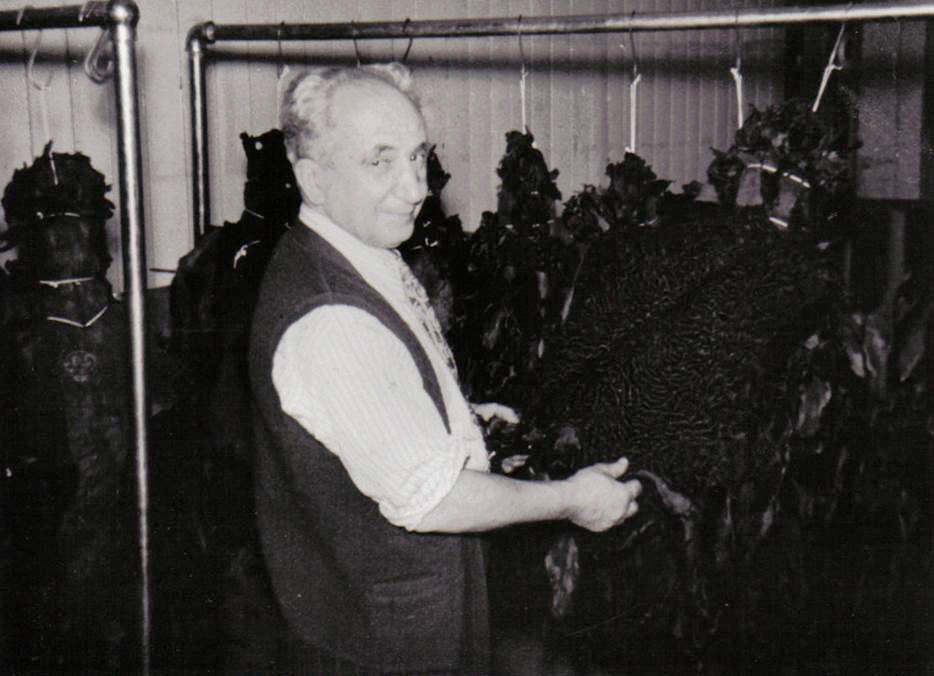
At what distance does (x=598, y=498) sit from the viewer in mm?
1564

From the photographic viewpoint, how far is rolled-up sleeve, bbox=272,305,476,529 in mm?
1368

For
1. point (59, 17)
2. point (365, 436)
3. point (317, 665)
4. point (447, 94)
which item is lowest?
point (317, 665)

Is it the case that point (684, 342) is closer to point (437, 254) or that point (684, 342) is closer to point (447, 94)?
point (437, 254)

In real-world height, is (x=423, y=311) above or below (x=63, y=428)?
above

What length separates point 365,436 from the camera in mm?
1376

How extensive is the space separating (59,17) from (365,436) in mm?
1061

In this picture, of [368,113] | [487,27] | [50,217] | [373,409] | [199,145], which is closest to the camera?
[373,409]

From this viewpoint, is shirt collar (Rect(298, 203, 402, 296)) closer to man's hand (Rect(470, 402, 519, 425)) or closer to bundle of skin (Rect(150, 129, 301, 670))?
man's hand (Rect(470, 402, 519, 425))

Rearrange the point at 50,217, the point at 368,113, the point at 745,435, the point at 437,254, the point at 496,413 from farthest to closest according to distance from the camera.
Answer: the point at 437,254 < the point at 496,413 < the point at 50,217 < the point at 745,435 < the point at 368,113

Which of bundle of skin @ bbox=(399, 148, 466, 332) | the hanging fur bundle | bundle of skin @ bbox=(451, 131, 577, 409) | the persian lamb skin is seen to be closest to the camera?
the persian lamb skin

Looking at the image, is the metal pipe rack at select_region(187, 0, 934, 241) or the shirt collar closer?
the shirt collar

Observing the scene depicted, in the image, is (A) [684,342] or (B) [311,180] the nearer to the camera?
(B) [311,180]

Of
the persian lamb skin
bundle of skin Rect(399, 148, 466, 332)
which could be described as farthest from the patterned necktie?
bundle of skin Rect(399, 148, 466, 332)

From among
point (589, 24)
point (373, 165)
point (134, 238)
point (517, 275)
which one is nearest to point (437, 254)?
point (517, 275)
